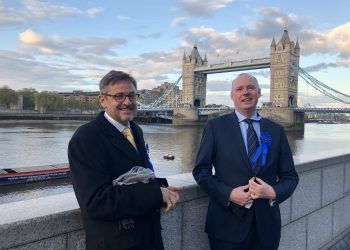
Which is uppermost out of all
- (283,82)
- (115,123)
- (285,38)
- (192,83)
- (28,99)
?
(285,38)

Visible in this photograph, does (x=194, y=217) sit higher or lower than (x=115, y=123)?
lower

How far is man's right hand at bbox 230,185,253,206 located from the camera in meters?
1.78

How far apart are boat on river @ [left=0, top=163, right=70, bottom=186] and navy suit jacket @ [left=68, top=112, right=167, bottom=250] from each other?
13.6 metres

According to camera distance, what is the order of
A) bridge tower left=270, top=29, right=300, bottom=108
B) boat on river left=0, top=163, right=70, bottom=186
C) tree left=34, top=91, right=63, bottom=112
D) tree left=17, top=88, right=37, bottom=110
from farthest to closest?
tree left=17, top=88, right=37, bottom=110 → tree left=34, top=91, right=63, bottom=112 → bridge tower left=270, top=29, right=300, bottom=108 → boat on river left=0, top=163, right=70, bottom=186

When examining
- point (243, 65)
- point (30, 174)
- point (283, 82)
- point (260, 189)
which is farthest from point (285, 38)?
point (260, 189)

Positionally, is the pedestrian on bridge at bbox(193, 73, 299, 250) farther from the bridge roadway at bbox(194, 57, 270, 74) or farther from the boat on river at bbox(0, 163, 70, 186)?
the bridge roadway at bbox(194, 57, 270, 74)

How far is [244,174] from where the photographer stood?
6.14 feet

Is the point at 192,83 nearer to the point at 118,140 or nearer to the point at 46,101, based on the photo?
the point at 46,101

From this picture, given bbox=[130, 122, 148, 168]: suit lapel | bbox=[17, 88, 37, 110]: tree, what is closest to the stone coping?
bbox=[130, 122, 148, 168]: suit lapel

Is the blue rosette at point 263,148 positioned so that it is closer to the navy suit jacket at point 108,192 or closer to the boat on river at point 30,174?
the navy suit jacket at point 108,192

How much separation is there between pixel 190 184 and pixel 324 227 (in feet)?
5.96

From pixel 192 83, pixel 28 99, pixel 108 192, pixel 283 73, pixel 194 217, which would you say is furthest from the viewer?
pixel 28 99

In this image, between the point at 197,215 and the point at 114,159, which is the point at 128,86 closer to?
the point at 114,159

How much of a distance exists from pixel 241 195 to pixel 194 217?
0.48 m
